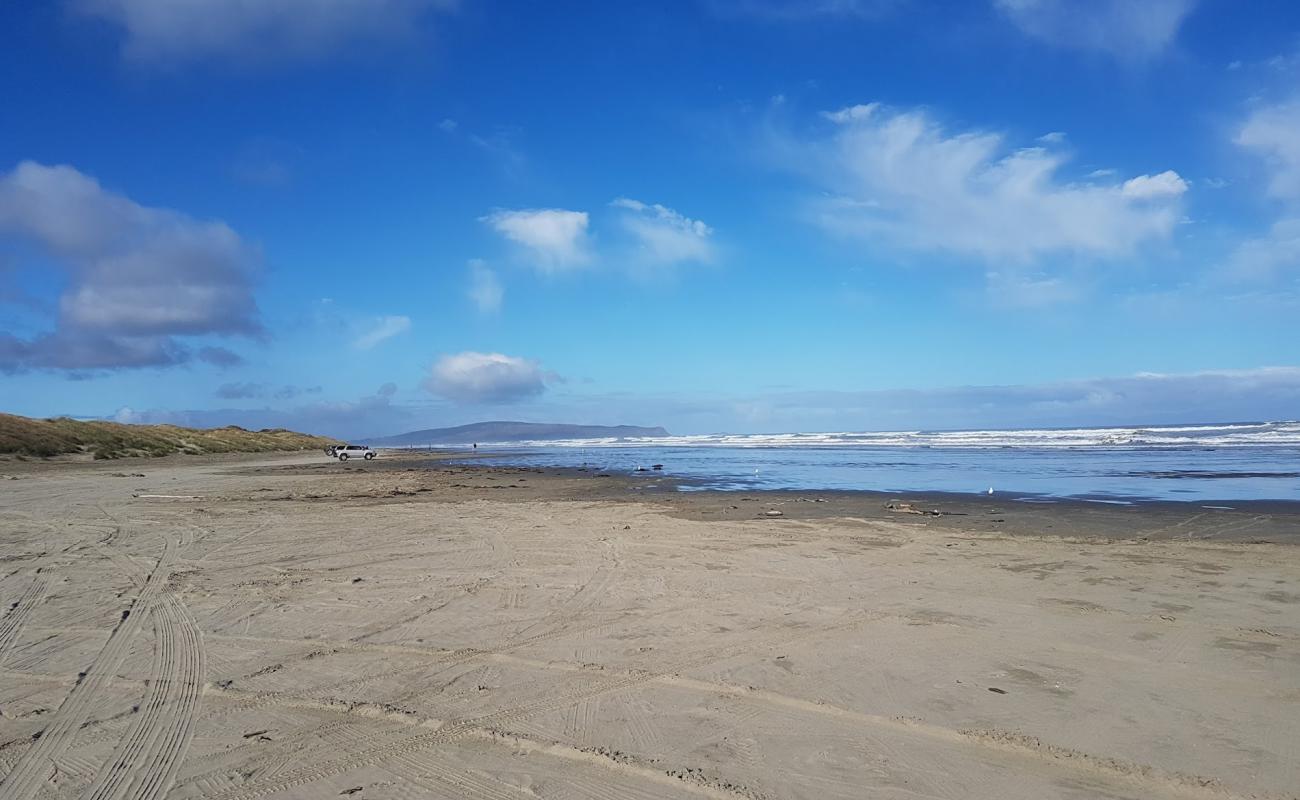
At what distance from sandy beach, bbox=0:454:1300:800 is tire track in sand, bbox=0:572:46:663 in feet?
0.22

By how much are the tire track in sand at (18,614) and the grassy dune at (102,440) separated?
3748 centimetres

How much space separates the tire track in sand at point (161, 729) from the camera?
386 centimetres

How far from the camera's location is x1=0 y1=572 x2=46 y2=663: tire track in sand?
249 inches

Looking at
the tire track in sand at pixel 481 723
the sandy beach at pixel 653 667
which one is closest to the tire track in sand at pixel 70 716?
the sandy beach at pixel 653 667

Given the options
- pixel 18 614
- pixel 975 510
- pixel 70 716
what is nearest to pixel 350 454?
pixel 975 510

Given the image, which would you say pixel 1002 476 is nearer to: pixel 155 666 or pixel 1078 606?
pixel 1078 606

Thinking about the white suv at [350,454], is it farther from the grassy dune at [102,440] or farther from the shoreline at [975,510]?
the shoreline at [975,510]

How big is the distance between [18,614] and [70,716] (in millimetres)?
3671

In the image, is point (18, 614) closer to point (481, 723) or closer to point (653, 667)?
point (481, 723)

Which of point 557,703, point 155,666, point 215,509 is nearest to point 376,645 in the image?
point 155,666

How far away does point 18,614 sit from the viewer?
7250mm

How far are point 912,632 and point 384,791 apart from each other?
481 centimetres

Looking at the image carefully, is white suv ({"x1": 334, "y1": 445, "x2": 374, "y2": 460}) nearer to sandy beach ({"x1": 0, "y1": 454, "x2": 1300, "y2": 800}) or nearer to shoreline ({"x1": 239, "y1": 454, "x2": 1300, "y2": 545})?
shoreline ({"x1": 239, "y1": 454, "x2": 1300, "y2": 545})

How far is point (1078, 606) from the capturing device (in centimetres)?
739
